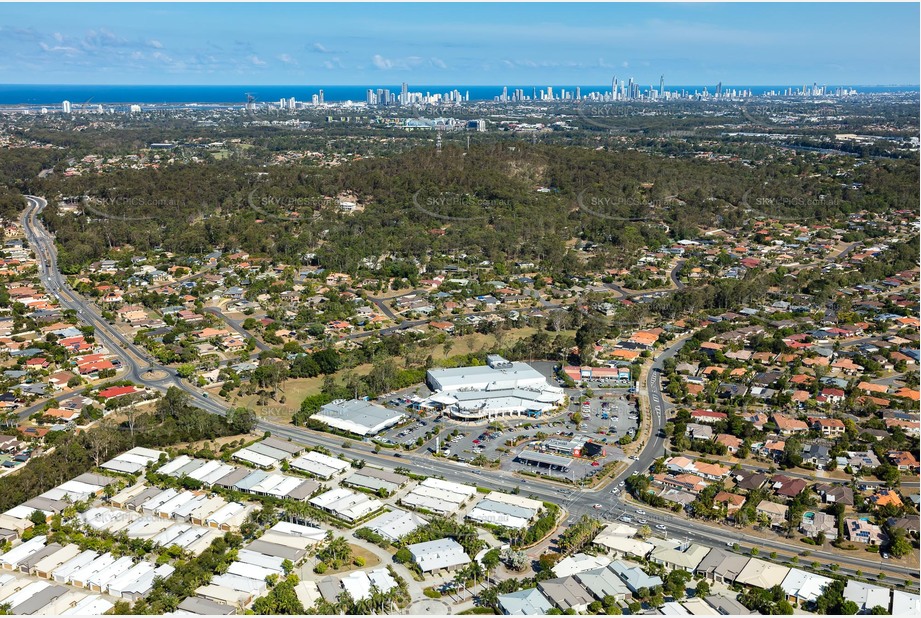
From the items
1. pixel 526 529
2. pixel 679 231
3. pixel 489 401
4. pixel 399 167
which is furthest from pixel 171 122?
pixel 526 529

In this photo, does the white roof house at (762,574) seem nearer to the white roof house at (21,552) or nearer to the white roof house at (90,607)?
the white roof house at (90,607)

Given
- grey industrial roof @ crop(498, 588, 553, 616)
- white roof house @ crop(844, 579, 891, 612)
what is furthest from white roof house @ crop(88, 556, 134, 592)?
white roof house @ crop(844, 579, 891, 612)

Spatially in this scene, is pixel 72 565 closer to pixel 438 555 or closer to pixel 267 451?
pixel 267 451

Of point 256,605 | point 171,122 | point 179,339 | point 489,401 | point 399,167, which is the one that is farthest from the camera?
point 171,122

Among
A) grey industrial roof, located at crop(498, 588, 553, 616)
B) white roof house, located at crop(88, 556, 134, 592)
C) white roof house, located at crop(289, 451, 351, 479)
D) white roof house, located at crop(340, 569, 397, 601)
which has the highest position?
white roof house, located at crop(289, 451, 351, 479)

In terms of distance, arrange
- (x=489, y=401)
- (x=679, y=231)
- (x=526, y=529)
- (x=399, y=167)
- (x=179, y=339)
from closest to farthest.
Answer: (x=526, y=529), (x=489, y=401), (x=179, y=339), (x=679, y=231), (x=399, y=167)

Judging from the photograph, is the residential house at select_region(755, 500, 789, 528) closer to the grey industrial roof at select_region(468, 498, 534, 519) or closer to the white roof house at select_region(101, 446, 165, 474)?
the grey industrial roof at select_region(468, 498, 534, 519)

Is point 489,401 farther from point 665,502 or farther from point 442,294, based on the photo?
point 442,294
